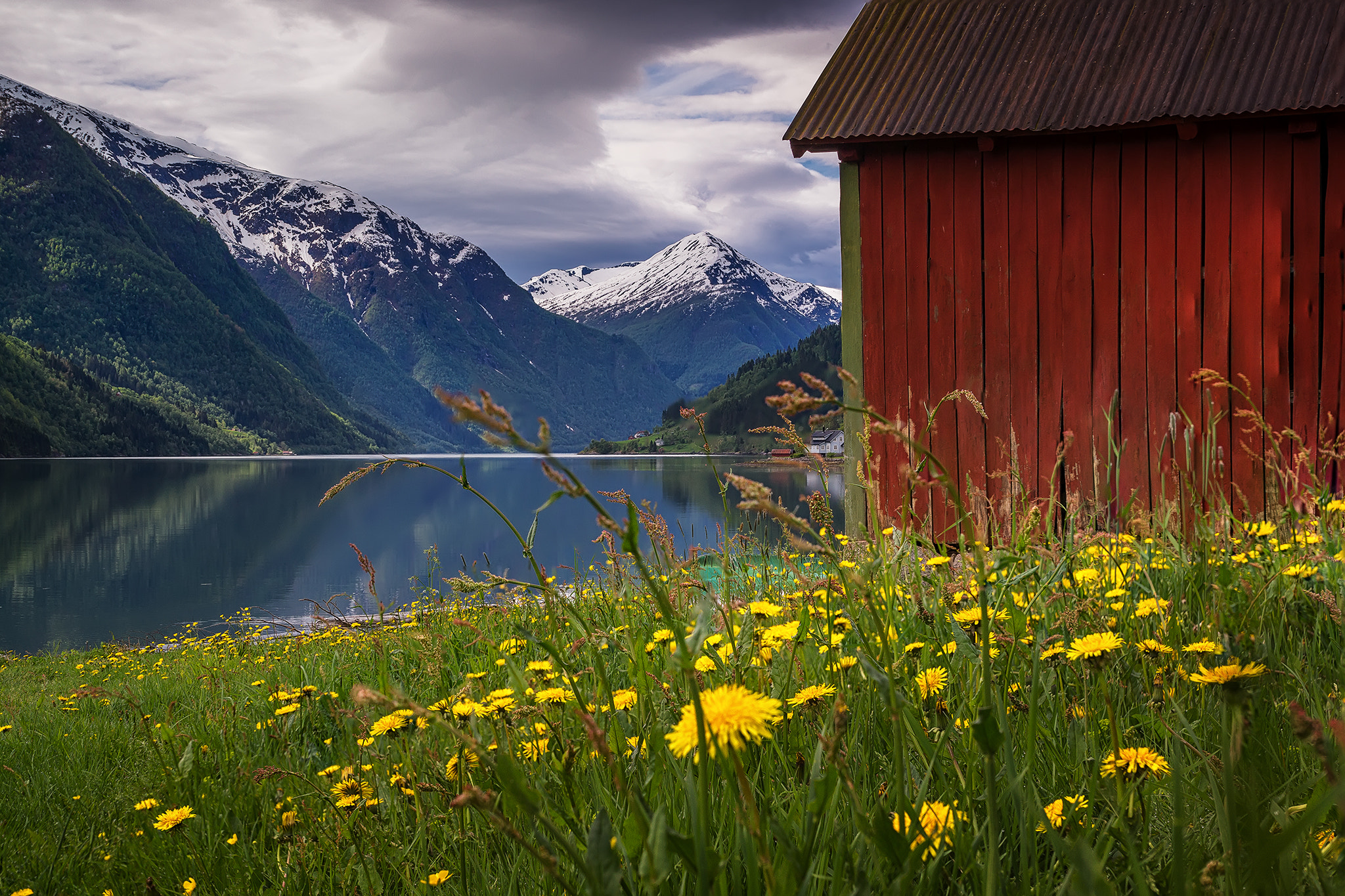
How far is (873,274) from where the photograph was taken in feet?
24.0

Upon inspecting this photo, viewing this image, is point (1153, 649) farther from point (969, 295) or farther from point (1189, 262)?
A: point (1189, 262)

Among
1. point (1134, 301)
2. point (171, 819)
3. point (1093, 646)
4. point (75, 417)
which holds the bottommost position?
point (171, 819)

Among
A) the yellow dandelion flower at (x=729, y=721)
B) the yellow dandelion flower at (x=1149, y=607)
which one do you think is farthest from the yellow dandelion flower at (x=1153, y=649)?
the yellow dandelion flower at (x=729, y=721)

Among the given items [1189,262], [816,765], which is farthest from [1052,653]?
[1189,262]

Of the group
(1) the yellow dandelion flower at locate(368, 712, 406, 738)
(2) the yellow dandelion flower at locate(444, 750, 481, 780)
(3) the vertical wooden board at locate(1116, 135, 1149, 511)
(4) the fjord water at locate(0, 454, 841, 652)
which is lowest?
(4) the fjord water at locate(0, 454, 841, 652)

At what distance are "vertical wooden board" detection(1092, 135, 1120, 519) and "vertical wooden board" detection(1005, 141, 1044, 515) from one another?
464 mm

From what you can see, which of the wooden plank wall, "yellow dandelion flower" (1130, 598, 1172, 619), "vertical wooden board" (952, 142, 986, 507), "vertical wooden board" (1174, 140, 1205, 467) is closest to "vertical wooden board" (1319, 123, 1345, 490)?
the wooden plank wall

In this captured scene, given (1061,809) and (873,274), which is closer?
(1061,809)

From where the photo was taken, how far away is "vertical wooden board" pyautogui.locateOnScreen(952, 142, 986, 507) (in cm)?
707

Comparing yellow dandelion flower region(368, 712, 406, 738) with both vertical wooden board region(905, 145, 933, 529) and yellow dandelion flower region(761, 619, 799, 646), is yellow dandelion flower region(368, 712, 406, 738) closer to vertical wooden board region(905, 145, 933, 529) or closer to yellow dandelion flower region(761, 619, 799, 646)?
yellow dandelion flower region(761, 619, 799, 646)

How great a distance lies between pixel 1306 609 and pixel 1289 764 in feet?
4.02

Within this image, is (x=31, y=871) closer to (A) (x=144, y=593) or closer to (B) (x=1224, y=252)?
(B) (x=1224, y=252)

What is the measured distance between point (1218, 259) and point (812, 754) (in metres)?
6.95

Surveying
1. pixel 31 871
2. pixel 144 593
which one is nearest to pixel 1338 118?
pixel 31 871
